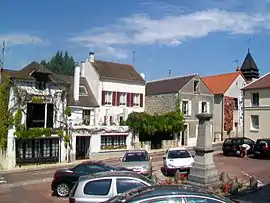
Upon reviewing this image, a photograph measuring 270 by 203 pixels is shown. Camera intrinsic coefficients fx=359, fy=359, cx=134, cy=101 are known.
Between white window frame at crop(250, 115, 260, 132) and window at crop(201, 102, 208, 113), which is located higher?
window at crop(201, 102, 208, 113)

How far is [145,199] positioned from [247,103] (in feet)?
120

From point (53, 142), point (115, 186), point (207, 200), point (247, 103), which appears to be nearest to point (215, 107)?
point (247, 103)

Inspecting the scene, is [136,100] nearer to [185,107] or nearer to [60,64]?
[185,107]

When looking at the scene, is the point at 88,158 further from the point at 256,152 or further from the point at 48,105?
the point at 256,152

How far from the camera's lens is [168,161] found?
22.5 metres

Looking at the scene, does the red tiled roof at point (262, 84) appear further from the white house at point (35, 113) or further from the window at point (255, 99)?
the white house at point (35, 113)

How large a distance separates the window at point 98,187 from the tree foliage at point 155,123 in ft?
93.5

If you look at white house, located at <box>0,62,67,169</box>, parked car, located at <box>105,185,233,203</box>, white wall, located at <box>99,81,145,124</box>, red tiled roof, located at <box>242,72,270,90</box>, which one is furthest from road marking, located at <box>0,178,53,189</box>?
red tiled roof, located at <box>242,72,270,90</box>

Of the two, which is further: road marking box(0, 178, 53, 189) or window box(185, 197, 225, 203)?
road marking box(0, 178, 53, 189)

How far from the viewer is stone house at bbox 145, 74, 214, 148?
44.6 m

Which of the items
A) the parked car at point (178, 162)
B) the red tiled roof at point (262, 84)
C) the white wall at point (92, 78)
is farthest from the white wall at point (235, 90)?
the parked car at point (178, 162)

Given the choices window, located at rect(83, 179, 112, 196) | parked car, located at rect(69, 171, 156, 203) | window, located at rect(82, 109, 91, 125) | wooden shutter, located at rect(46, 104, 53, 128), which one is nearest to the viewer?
parked car, located at rect(69, 171, 156, 203)

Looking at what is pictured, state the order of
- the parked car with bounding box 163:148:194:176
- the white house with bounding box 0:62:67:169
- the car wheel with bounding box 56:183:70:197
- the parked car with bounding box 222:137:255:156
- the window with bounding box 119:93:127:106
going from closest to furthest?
the car wheel with bounding box 56:183:70:197 < the parked car with bounding box 163:148:194:176 < the white house with bounding box 0:62:67:169 < the parked car with bounding box 222:137:255:156 < the window with bounding box 119:93:127:106

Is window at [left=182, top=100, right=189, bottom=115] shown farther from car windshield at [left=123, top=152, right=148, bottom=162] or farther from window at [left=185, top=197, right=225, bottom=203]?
window at [left=185, top=197, right=225, bottom=203]
